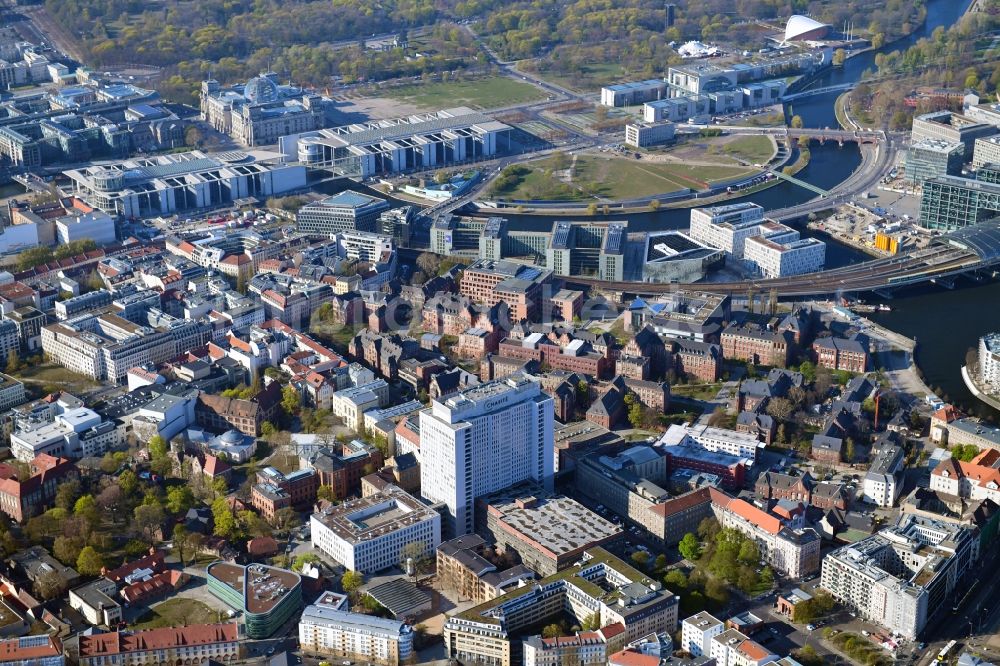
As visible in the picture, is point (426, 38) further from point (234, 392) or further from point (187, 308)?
point (234, 392)

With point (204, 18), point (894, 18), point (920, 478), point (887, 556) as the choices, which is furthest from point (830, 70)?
point (887, 556)

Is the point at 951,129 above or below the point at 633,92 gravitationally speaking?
above

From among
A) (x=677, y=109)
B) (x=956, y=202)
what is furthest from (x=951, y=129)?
(x=677, y=109)

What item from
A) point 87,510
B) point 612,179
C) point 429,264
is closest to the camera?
point 87,510

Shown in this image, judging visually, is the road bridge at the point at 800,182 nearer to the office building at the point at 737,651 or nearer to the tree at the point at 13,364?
the tree at the point at 13,364

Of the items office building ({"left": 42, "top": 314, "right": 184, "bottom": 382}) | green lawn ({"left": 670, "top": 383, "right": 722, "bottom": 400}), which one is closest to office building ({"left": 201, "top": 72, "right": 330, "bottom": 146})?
office building ({"left": 42, "top": 314, "right": 184, "bottom": 382})

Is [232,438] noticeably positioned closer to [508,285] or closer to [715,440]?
[508,285]

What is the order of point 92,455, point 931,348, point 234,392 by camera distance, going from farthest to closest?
point 931,348 → point 234,392 → point 92,455
